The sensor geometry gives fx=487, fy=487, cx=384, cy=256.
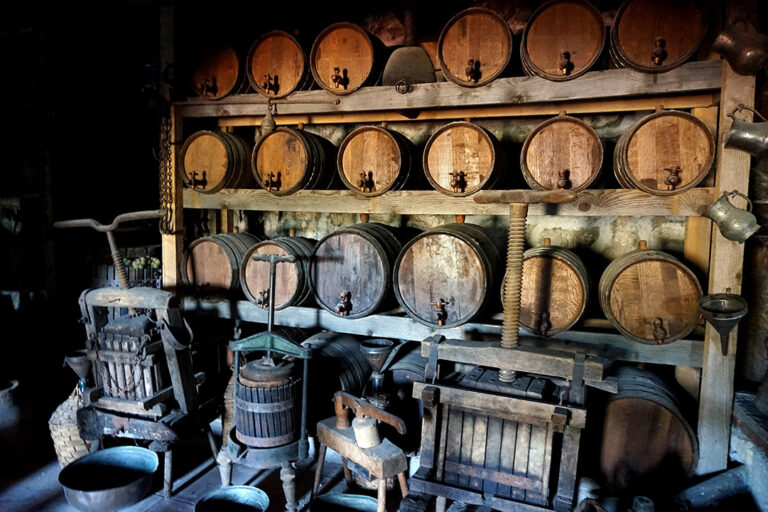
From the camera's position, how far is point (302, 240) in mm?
4047

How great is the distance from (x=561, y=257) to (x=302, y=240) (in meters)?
2.04

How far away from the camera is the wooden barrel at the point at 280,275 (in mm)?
3760

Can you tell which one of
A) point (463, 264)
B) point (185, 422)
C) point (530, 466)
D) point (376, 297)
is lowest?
point (185, 422)

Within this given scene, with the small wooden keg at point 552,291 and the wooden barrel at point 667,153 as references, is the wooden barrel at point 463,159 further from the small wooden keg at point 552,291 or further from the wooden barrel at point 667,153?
the wooden barrel at point 667,153

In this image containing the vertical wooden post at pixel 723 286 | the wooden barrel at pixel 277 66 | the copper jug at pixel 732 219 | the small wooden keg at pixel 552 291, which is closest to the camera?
the copper jug at pixel 732 219

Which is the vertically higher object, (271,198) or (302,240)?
(271,198)

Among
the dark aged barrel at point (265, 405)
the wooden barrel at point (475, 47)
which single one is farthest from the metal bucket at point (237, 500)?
the wooden barrel at point (475, 47)

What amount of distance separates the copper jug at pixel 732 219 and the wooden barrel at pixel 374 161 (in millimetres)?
1945

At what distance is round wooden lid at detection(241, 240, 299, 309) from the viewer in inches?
149

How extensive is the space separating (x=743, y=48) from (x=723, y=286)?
1.35 meters

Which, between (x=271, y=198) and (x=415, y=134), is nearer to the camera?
(x=271, y=198)

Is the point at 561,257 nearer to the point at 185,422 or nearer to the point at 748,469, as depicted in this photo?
the point at 748,469

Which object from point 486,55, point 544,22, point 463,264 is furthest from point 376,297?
point 544,22

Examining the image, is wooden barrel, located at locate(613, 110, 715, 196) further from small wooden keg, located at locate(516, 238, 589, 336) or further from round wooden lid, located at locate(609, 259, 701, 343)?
small wooden keg, located at locate(516, 238, 589, 336)
